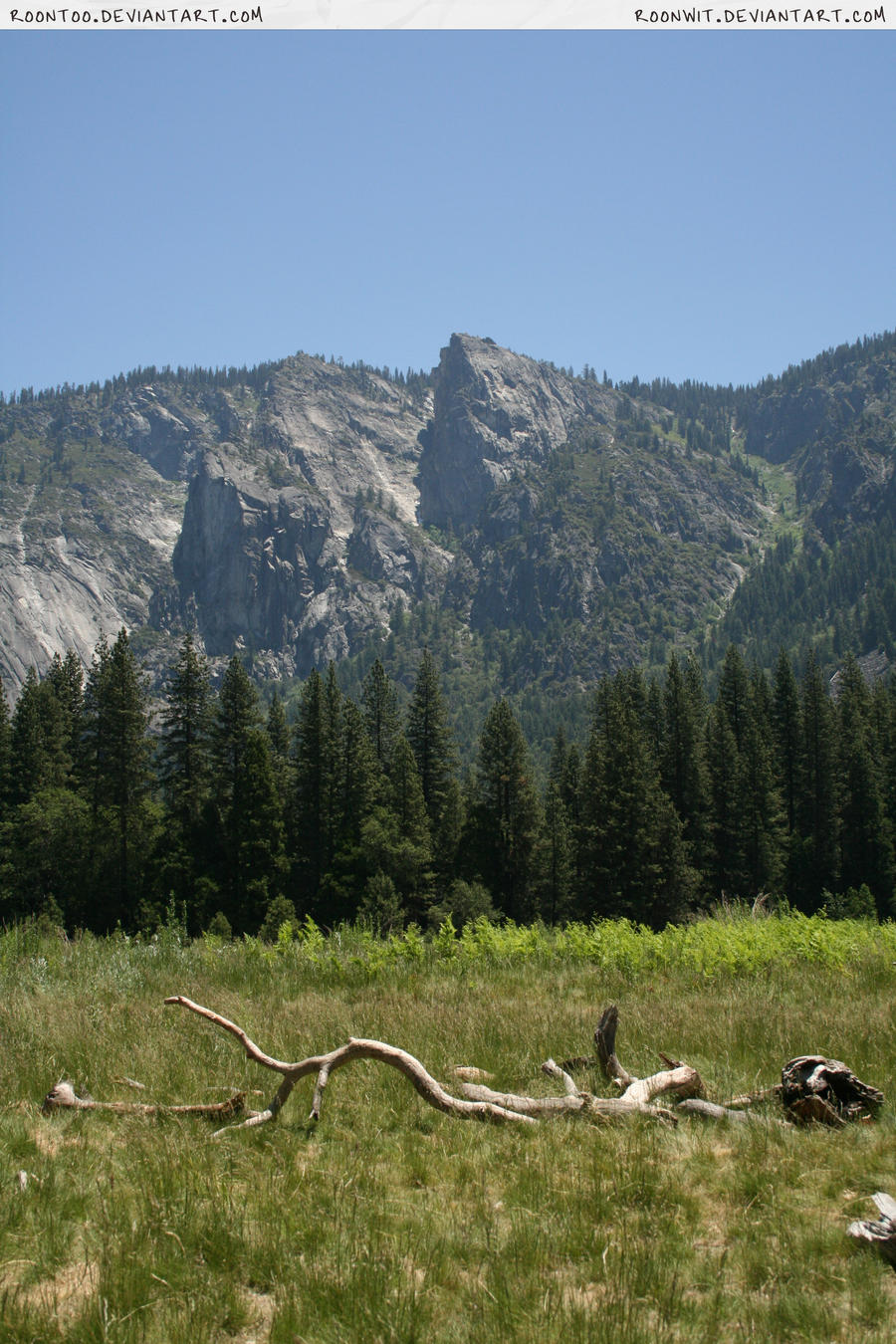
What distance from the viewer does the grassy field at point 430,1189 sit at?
3805mm

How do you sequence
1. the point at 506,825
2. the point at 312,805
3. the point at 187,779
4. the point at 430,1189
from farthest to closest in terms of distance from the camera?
1. the point at 312,805
2. the point at 506,825
3. the point at 187,779
4. the point at 430,1189

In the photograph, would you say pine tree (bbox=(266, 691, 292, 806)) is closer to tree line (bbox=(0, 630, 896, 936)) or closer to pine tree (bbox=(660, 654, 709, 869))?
tree line (bbox=(0, 630, 896, 936))

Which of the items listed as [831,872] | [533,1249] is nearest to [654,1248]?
[533,1249]

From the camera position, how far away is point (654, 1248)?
4.23 meters

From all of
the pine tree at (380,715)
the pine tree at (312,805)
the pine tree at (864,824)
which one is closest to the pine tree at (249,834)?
the pine tree at (312,805)

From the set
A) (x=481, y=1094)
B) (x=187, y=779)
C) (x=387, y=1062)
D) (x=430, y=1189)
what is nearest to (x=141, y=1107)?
(x=387, y=1062)

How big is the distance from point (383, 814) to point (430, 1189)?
50.8m

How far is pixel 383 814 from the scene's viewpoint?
55.4 metres

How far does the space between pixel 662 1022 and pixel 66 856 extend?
47516mm

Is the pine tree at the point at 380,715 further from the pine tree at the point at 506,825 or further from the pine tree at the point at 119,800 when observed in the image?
the pine tree at the point at 119,800

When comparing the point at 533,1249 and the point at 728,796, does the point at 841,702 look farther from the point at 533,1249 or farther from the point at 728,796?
the point at 533,1249

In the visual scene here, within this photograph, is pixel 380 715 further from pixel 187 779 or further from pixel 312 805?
pixel 187 779

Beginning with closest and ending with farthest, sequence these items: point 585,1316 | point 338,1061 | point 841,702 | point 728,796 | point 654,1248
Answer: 1. point 585,1316
2. point 654,1248
3. point 338,1061
4. point 728,796
5. point 841,702

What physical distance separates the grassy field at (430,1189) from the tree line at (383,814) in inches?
1383
